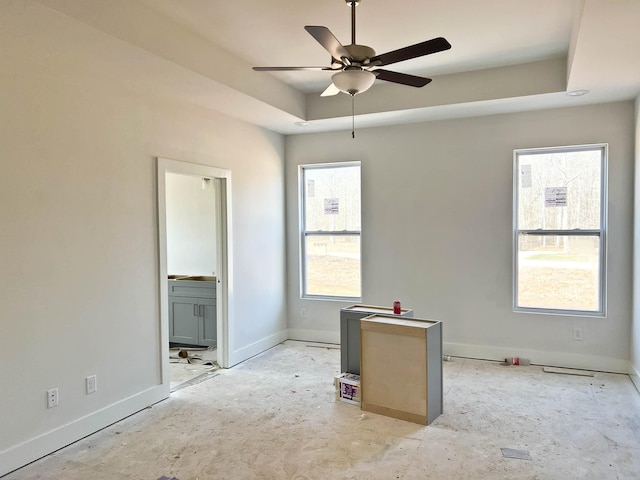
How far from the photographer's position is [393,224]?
535cm

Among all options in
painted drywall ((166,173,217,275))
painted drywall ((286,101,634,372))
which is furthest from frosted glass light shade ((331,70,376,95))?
painted drywall ((166,173,217,275))

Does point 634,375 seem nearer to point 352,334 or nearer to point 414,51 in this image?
point 352,334

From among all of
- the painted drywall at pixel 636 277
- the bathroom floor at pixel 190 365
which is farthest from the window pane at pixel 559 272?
the bathroom floor at pixel 190 365

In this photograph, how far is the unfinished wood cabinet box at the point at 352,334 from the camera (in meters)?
3.90

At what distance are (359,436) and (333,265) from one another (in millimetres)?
2805

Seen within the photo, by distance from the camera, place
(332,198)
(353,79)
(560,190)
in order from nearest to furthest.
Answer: (353,79), (560,190), (332,198)

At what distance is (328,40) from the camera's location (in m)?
2.37

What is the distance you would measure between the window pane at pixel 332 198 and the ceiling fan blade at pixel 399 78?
104 inches

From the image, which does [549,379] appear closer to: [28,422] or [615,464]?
[615,464]

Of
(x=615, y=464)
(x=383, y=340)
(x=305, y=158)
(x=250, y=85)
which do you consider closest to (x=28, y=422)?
(x=383, y=340)

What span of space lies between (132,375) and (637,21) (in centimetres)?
414

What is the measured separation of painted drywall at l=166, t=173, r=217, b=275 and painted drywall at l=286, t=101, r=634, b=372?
1377 millimetres

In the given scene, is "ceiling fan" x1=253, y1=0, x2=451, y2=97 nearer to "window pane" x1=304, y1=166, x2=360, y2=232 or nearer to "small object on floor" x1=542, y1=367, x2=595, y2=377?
"window pane" x1=304, y1=166, x2=360, y2=232

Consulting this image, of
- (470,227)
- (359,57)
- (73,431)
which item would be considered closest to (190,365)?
(73,431)
